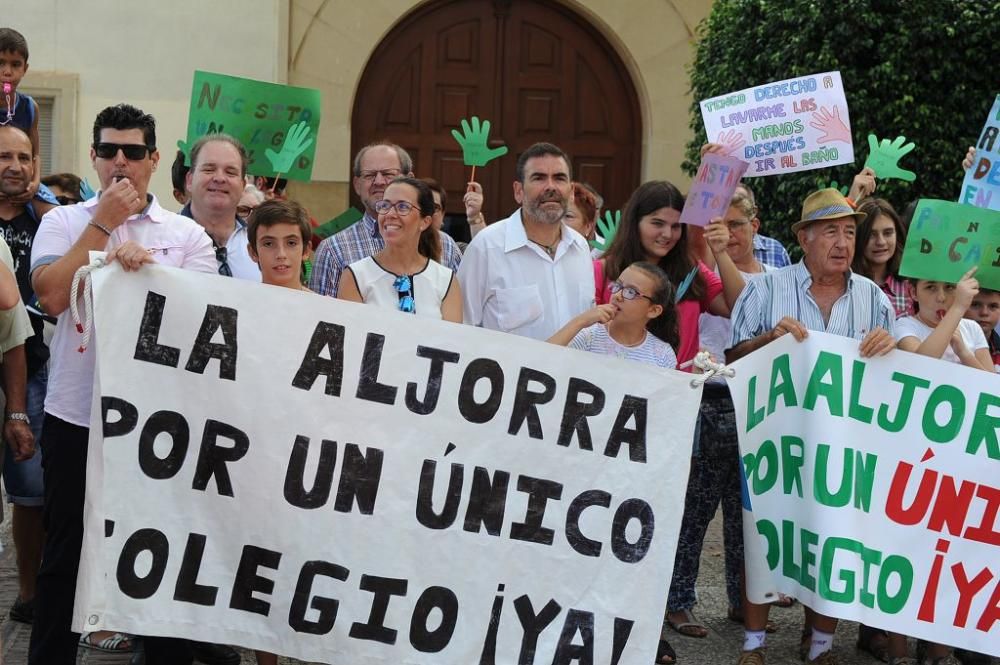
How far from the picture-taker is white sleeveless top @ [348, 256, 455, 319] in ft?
16.1

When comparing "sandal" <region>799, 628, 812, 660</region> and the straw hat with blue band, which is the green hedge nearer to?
the straw hat with blue band

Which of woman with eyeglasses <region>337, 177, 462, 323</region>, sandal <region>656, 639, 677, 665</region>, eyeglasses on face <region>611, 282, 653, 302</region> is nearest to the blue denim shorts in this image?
woman with eyeglasses <region>337, 177, 462, 323</region>

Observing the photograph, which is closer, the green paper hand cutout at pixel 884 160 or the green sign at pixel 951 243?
the green sign at pixel 951 243

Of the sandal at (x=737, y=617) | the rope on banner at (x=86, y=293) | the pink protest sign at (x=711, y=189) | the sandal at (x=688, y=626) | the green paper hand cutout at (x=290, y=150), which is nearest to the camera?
the rope on banner at (x=86, y=293)

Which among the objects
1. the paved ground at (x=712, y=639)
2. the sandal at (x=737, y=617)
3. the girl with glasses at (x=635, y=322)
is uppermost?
the girl with glasses at (x=635, y=322)

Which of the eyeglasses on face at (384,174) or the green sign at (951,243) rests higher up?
the eyeglasses on face at (384,174)

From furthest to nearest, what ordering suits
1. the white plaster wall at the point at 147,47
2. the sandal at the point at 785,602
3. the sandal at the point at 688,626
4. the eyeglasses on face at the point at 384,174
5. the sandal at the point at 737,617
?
the white plaster wall at the point at 147,47 → the sandal at the point at 785,602 → the eyeglasses on face at the point at 384,174 → the sandal at the point at 737,617 → the sandal at the point at 688,626

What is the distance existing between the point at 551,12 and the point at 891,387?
8.22 m

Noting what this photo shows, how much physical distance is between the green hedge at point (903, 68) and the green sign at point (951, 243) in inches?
135

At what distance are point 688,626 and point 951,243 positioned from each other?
1945mm

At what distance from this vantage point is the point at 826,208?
527cm

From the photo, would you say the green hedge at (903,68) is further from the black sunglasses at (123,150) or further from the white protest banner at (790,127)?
the black sunglasses at (123,150)

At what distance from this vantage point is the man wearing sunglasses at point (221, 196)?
512 centimetres

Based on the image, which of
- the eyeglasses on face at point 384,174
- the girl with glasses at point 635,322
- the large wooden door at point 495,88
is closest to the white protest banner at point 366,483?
the girl with glasses at point 635,322
